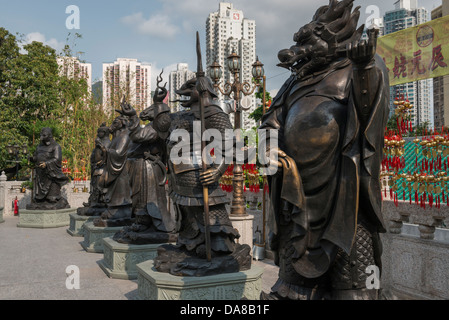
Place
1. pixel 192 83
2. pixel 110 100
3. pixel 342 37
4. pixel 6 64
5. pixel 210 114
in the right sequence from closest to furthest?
pixel 342 37, pixel 210 114, pixel 192 83, pixel 6 64, pixel 110 100

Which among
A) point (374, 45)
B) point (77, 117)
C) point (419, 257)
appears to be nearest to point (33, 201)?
point (77, 117)

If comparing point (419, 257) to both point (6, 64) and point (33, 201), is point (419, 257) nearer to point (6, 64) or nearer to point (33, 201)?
point (33, 201)

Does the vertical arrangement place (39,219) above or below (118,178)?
below

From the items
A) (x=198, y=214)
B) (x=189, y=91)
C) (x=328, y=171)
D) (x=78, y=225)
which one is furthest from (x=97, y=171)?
(x=328, y=171)

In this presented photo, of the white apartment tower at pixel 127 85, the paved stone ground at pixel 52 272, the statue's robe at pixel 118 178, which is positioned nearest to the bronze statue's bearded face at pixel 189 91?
the paved stone ground at pixel 52 272

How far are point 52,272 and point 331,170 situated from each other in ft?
18.7

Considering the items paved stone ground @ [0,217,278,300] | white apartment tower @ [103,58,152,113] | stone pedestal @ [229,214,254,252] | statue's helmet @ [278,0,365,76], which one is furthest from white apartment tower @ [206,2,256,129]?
statue's helmet @ [278,0,365,76]

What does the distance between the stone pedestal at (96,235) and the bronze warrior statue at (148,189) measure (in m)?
1.49

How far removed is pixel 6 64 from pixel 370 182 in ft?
62.6

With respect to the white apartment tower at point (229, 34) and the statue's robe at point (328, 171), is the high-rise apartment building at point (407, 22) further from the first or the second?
the statue's robe at point (328, 171)

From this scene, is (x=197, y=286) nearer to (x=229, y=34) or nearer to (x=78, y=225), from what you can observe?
(x=78, y=225)

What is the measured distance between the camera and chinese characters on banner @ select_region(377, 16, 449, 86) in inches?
323

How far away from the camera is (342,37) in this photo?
104 inches

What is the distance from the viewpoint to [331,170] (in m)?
2.50
